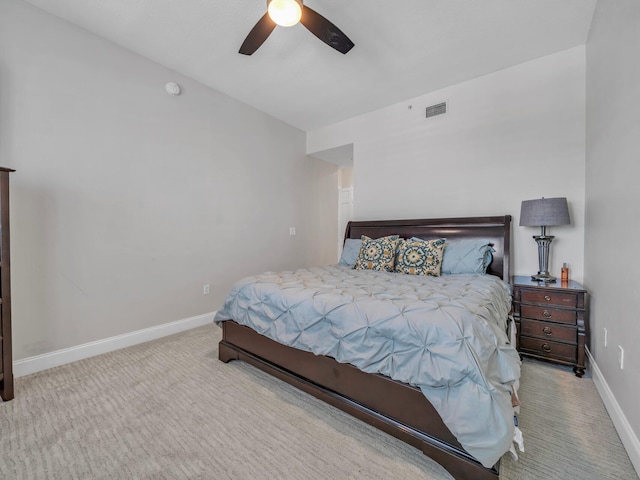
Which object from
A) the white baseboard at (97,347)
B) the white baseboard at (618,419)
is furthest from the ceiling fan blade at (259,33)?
the white baseboard at (618,419)

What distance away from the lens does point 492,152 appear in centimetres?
298

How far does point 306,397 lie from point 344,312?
2.40 ft

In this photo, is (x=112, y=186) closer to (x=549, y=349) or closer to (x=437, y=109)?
(x=437, y=109)

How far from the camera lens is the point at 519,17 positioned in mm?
2201

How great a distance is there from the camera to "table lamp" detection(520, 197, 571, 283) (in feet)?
7.57

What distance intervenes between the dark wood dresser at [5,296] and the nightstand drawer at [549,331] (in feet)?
12.4

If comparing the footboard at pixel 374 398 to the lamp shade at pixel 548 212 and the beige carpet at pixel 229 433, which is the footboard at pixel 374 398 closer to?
the beige carpet at pixel 229 433

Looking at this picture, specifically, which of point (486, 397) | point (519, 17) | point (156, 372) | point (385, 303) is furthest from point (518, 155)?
point (156, 372)

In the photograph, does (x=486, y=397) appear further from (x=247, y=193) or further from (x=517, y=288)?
(x=247, y=193)

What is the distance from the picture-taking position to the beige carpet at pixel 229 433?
126 centimetres

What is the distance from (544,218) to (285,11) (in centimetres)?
258

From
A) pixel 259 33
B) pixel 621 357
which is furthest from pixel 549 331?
pixel 259 33

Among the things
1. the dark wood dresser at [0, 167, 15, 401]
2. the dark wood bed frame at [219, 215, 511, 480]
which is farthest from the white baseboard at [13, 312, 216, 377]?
the dark wood bed frame at [219, 215, 511, 480]

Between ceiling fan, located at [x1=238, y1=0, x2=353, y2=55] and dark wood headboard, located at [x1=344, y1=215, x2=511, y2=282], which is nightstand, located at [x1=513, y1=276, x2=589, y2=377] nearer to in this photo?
dark wood headboard, located at [x1=344, y1=215, x2=511, y2=282]
